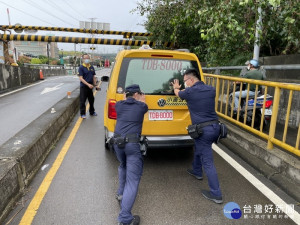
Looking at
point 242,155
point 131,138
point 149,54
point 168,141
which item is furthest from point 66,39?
point 131,138

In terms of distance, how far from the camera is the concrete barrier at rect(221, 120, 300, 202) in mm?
3496

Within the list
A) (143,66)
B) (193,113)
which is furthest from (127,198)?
(143,66)

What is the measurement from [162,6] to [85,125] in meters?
10.0

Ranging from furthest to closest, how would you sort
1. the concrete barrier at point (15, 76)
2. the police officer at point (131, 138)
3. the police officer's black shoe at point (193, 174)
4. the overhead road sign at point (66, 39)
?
1. the overhead road sign at point (66, 39)
2. the concrete barrier at point (15, 76)
3. the police officer's black shoe at point (193, 174)
4. the police officer at point (131, 138)

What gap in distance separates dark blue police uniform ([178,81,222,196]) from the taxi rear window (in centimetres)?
75

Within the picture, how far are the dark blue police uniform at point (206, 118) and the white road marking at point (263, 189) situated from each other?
71 cm

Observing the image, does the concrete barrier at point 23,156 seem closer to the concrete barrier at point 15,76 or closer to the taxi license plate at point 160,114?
the taxi license plate at point 160,114

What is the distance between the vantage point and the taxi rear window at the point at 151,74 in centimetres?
405

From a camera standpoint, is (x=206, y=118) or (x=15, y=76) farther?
(x=15, y=76)

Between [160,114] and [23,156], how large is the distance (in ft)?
6.80

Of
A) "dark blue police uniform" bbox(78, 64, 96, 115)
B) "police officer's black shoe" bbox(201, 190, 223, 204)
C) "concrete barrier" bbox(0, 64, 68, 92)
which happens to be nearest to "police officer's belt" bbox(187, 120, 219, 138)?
"police officer's black shoe" bbox(201, 190, 223, 204)

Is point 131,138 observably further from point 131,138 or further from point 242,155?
point 242,155

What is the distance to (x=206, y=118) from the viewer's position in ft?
10.9

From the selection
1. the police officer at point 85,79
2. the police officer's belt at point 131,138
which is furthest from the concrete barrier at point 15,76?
the police officer's belt at point 131,138
